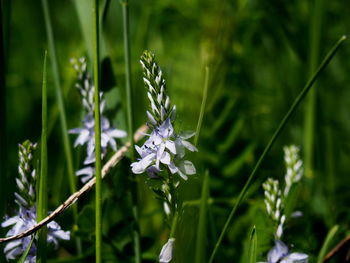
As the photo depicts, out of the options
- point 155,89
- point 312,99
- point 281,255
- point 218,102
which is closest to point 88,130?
point 155,89

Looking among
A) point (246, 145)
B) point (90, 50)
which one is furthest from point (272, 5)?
point (90, 50)

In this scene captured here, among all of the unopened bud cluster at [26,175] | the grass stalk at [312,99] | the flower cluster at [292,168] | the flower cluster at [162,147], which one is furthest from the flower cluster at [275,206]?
the grass stalk at [312,99]

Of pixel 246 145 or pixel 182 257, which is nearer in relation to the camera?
pixel 182 257

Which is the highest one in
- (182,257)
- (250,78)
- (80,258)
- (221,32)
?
(221,32)

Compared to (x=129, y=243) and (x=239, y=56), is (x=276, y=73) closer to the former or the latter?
(x=239, y=56)

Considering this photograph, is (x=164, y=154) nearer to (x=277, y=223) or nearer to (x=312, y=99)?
(x=277, y=223)

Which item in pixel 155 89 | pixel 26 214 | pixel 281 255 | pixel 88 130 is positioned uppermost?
pixel 155 89

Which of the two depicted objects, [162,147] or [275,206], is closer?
[162,147]

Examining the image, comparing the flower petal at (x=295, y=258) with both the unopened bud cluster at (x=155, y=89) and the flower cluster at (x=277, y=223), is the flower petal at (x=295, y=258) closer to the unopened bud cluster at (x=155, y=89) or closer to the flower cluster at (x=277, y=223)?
the flower cluster at (x=277, y=223)
